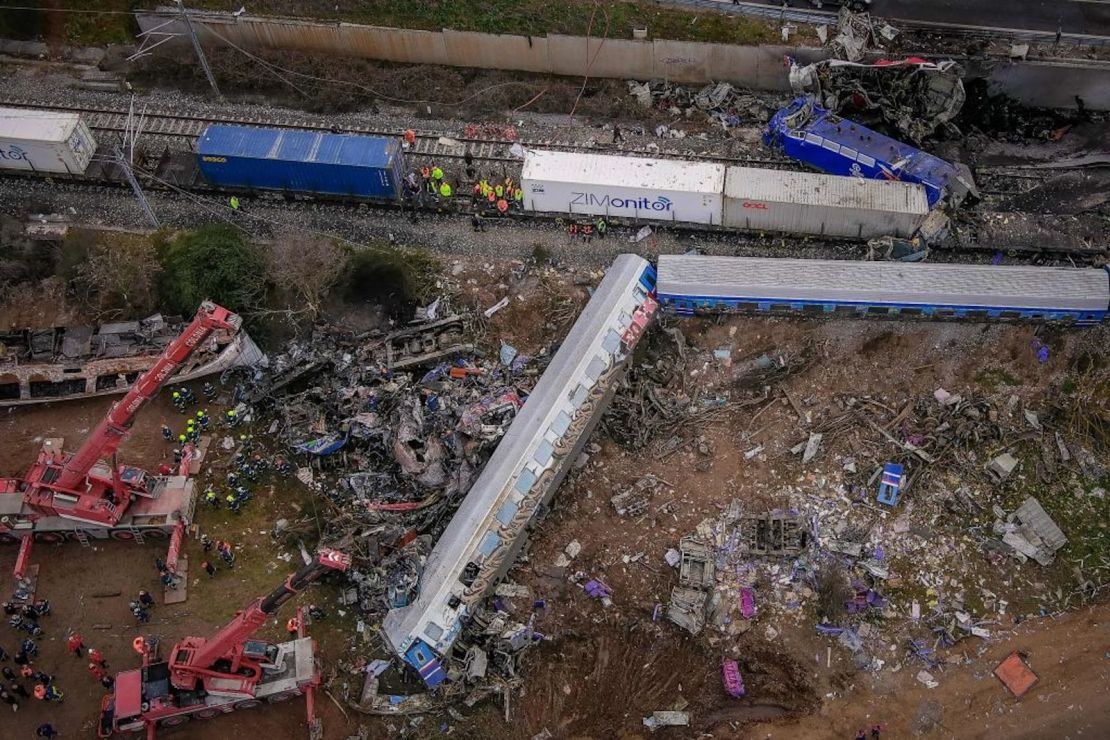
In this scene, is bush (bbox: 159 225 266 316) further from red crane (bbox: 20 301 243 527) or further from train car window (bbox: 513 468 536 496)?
train car window (bbox: 513 468 536 496)

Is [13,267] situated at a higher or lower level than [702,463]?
higher

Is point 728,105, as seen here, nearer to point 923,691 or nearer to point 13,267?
point 923,691

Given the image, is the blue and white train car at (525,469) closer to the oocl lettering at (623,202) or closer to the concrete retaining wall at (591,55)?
the oocl lettering at (623,202)

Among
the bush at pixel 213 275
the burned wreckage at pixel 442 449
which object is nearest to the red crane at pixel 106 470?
the bush at pixel 213 275

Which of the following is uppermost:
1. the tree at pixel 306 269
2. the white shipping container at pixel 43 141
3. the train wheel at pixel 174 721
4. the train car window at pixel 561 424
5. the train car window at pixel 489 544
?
the white shipping container at pixel 43 141

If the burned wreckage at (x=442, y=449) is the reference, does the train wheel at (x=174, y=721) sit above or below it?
below

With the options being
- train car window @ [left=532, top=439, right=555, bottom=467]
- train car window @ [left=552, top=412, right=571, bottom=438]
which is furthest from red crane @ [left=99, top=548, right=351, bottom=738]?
train car window @ [left=552, top=412, right=571, bottom=438]

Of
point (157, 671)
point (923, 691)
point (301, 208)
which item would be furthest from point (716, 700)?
point (301, 208)
